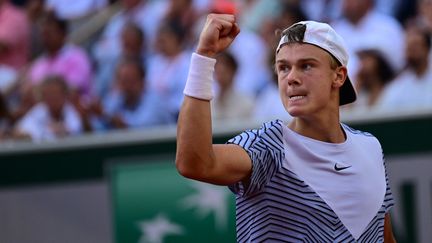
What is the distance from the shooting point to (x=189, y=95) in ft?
10.1

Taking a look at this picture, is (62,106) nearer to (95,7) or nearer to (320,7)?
(95,7)

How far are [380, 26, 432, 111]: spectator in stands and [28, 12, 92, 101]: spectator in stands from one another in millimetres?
3135

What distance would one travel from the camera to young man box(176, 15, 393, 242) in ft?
10.4

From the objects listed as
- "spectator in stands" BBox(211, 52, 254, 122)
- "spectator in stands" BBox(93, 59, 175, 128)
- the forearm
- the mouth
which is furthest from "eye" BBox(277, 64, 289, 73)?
"spectator in stands" BBox(93, 59, 175, 128)

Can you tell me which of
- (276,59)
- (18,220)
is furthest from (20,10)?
(276,59)

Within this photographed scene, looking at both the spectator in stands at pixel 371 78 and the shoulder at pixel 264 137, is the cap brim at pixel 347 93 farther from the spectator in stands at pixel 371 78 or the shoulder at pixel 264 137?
the spectator in stands at pixel 371 78

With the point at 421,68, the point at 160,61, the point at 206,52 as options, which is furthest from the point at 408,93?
the point at 206,52

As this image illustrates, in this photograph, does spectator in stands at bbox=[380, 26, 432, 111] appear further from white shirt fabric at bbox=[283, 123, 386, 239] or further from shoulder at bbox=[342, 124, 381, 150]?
white shirt fabric at bbox=[283, 123, 386, 239]

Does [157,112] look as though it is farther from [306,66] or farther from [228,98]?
[306,66]

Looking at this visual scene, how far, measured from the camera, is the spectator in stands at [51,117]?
30.2 ft

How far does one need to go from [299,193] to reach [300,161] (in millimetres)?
121

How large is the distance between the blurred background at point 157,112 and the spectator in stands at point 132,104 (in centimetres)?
1

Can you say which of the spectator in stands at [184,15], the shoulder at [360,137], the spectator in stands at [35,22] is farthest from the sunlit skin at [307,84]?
the spectator in stands at [35,22]

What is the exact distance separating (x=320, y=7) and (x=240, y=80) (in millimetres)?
936
